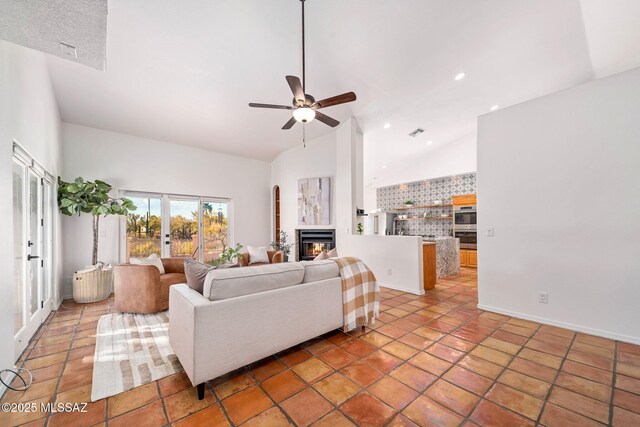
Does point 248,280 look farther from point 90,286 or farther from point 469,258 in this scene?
point 469,258

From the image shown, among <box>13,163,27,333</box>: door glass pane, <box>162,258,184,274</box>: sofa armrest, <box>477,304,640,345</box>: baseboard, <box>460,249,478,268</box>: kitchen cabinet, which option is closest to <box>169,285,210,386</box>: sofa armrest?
<box>13,163,27,333</box>: door glass pane

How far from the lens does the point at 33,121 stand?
2783mm

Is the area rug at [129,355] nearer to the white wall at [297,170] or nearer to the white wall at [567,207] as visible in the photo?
the white wall at [297,170]

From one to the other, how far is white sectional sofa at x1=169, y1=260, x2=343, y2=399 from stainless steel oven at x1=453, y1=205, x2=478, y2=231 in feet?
19.2

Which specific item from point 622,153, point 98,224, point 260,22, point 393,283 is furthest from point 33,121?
point 622,153

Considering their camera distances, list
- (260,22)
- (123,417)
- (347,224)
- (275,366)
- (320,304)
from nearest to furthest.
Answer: (123,417), (275,366), (320,304), (260,22), (347,224)

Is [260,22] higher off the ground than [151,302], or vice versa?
[260,22]

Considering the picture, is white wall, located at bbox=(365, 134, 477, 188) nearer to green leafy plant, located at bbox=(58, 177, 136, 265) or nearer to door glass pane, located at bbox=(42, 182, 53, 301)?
green leafy plant, located at bbox=(58, 177, 136, 265)

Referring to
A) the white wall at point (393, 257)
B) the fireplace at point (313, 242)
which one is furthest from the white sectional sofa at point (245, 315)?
the fireplace at point (313, 242)

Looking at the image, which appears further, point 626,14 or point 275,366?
point 626,14

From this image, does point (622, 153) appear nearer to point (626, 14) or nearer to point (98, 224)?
point (626, 14)

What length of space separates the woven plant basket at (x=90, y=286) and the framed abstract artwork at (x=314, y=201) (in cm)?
389

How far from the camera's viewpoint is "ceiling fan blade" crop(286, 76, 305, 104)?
8.30 feet

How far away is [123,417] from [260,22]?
3845mm
